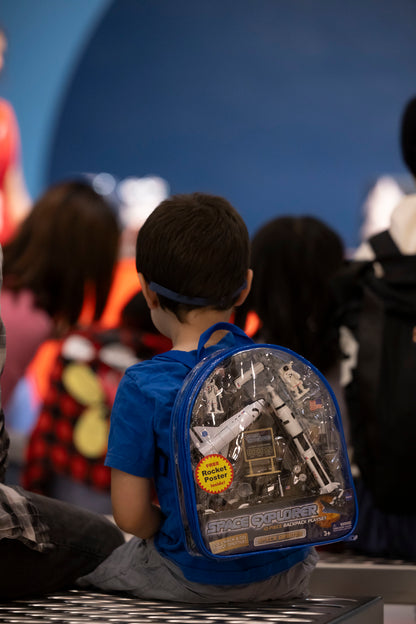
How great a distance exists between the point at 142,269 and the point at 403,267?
2.68ft

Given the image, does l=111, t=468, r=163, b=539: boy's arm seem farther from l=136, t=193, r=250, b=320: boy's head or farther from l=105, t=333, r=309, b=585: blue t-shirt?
l=136, t=193, r=250, b=320: boy's head

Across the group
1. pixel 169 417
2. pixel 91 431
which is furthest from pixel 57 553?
pixel 91 431

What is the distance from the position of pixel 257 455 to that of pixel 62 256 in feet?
5.62

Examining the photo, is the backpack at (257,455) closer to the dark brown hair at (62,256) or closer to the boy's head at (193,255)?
the boy's head at (193,255)

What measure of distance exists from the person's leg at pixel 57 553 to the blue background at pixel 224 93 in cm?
356

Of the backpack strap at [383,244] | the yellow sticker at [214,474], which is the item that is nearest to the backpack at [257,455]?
the yellow sticker at [214,474]

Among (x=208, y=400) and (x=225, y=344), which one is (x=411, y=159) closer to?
(x=225, y=344)

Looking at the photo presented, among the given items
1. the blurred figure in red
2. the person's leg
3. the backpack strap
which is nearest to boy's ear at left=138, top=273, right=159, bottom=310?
the person's leg

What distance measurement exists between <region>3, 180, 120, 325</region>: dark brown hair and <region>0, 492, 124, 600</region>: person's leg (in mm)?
1370

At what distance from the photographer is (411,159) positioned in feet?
7.35

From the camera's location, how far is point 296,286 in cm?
227

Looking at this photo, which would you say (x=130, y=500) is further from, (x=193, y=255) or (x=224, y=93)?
(x=224, y=93)

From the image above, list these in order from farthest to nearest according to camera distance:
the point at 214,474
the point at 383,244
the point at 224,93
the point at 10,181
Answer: the point at 224,93, the point at 10,181, the point at 383,244, the point at 214,474

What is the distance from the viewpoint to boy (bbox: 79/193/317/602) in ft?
4.04
